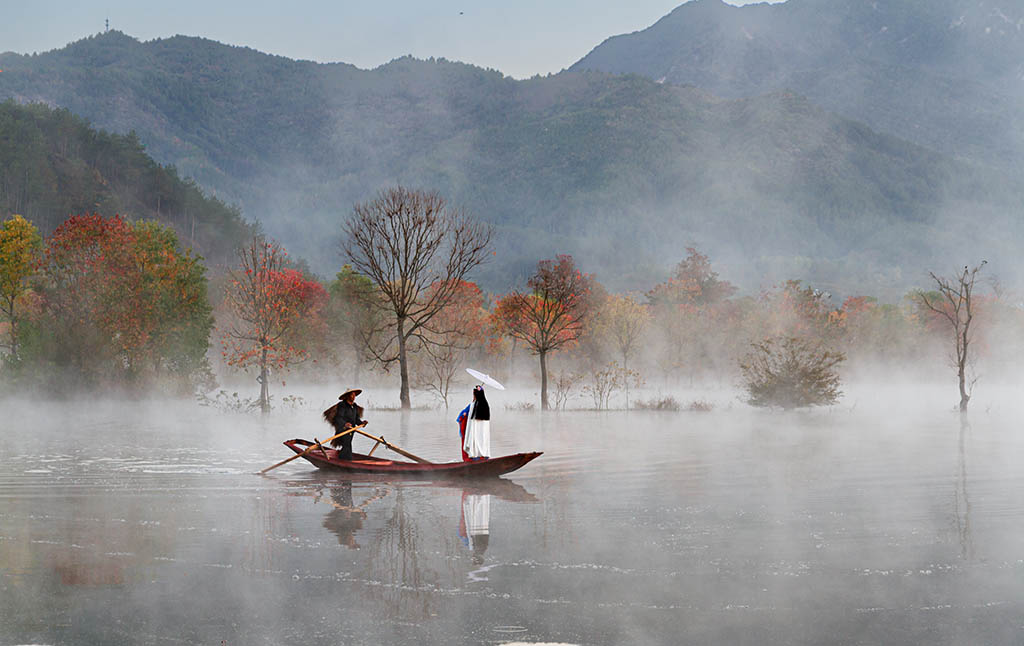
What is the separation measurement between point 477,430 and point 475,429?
6 cm

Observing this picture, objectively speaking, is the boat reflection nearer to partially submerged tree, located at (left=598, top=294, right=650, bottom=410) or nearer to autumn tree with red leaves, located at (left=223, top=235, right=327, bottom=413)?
autumn tree with red leaves, located at (left=223, top=235, right=327, bottom=413)

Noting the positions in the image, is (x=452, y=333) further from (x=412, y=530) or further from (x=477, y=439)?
(x=412, y=530)

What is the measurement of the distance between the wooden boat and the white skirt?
62 centimetres

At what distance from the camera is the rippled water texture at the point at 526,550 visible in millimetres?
9625

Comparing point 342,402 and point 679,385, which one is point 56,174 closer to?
point 679,385

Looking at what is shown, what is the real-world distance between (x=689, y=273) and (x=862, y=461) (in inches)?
3359

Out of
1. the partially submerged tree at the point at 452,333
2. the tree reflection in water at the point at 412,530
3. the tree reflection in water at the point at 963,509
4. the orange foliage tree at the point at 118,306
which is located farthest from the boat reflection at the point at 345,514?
the partially submerged tree at the point at 452,333

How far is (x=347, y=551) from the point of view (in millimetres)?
13023

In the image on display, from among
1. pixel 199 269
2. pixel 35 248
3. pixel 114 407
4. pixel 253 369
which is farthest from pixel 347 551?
pixel 253 369

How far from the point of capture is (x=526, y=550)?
13.2 metres

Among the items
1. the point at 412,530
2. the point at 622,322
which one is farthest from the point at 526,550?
the point at 622,322

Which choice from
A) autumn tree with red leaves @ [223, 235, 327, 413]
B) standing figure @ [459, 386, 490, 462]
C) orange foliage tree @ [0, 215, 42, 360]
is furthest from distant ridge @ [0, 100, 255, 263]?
standing figure @ [459, 386, 490, 462]

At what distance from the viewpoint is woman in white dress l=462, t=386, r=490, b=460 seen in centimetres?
2056

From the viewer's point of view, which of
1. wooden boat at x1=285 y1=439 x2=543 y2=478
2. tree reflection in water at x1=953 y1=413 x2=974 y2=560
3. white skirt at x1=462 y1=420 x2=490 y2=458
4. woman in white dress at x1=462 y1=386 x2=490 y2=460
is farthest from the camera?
white skirt at x1=462 y1=420 x2=490 y2=458
